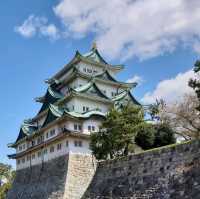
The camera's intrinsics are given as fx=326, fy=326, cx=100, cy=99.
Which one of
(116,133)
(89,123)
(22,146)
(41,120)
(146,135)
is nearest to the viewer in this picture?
(116,133)

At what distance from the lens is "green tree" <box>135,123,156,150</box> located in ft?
105

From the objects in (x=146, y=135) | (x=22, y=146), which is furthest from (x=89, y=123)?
(x=22, y=146)

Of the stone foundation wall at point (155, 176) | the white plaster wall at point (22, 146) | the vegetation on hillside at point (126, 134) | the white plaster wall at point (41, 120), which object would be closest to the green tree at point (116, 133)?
the vegetation on hillside at point (126, 134)

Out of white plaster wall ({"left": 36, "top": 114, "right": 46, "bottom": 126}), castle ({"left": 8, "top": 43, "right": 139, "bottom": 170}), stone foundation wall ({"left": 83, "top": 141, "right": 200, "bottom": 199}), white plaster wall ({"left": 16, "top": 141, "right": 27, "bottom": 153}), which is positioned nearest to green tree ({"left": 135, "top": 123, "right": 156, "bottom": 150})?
stone foundation wall ({"left": 83, "top": 141, "right": 200, "bottom": 199})

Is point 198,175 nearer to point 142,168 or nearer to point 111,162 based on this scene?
point 142,168

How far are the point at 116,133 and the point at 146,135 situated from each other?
3.29m

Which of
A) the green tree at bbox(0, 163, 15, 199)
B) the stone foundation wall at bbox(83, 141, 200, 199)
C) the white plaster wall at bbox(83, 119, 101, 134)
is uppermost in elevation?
the white plaster wall at bbox(83, 119, 101, 134)

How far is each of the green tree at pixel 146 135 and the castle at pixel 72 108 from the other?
21.1 ft

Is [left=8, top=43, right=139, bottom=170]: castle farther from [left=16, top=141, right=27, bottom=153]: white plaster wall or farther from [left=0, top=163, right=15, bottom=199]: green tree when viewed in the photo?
[left=0, top=163, right=15, bottom=199]: green tree

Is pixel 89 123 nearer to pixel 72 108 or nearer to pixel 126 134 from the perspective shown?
pixel 72 108

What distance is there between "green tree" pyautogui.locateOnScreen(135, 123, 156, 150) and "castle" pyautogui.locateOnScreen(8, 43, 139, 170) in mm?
6444

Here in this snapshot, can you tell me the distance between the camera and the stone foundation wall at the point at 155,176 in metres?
21.6

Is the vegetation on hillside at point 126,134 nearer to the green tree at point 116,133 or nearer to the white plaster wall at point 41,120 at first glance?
the green tree at point 116,133

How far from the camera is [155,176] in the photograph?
80.5 ft
